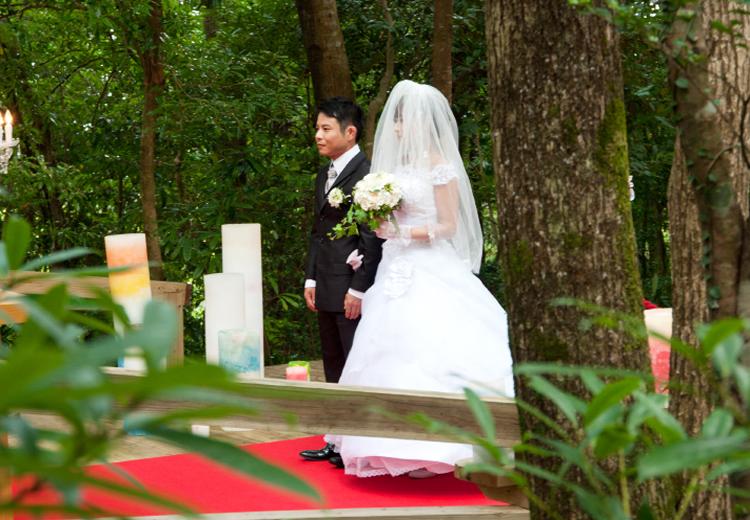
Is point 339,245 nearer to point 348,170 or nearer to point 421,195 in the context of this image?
point 348,170

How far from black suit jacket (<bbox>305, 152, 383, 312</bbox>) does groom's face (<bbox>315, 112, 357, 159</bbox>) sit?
0.08 metres

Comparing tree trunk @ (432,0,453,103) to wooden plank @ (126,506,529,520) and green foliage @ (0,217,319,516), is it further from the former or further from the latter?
green foliage @ (0,217,319,516)

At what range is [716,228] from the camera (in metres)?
1.29

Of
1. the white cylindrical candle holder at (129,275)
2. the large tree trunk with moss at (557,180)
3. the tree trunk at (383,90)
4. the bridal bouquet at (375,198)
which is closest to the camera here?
the large tree trunk with moss at (557,180)

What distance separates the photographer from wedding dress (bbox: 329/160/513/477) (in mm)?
4293

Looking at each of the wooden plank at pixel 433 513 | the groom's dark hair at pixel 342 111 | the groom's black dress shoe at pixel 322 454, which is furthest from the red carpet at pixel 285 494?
the groom's dark hair at pixel 342 111

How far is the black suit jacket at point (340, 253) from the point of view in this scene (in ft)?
15.8

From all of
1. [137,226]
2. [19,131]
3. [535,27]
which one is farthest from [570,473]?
[137,226]

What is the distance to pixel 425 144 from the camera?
4.73m

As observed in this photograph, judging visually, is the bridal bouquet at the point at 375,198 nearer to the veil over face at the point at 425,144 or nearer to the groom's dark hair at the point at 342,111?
the veil over face at the point at 425,144

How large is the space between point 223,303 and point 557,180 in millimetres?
3433

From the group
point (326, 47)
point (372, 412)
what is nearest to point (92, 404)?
point (372, 412)

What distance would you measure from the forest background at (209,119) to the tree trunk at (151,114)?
0.22ft

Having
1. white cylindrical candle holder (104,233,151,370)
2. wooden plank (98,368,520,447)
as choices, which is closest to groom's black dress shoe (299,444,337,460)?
white cylindrical candle holder (104,233,151,370)
